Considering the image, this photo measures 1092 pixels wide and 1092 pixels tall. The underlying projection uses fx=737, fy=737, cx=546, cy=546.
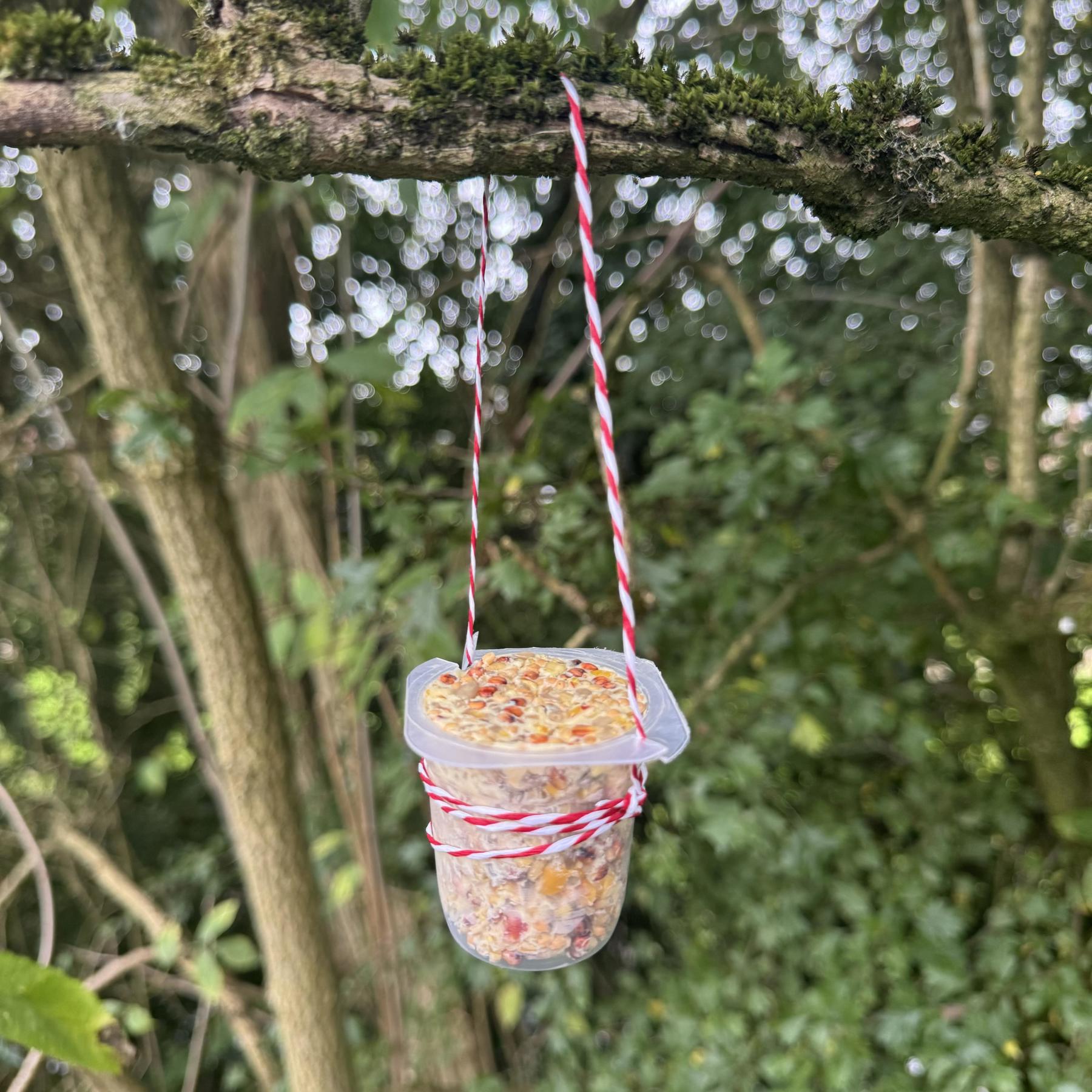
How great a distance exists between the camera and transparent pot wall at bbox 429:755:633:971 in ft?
1.71

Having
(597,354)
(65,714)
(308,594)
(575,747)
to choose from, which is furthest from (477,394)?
(65,714)

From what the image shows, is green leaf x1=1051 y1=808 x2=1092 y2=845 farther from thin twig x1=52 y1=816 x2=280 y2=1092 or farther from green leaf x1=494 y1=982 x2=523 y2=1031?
thin twig x1=52 y1=816 x2=280 y2=1092

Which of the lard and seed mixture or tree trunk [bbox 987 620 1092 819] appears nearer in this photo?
the lard and seed mixture

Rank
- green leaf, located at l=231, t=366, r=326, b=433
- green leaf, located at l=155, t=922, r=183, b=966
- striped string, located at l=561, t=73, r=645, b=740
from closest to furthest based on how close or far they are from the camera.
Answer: striped string, located at l=561, t=73, r=645, b=740 < green leaf, located at l=231, t=366, r=326, b=433 < green leaf, located at l=155, t=922, r=183, b=966

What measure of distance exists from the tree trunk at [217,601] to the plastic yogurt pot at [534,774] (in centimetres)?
57

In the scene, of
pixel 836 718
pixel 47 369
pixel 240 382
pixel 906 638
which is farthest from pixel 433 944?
pixel 47 369

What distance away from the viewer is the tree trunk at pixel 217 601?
94cm

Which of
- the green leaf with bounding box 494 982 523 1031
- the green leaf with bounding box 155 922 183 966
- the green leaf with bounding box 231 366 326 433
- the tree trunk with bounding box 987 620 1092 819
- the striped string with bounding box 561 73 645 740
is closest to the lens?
the striped string with bounding box 561 73 645 740

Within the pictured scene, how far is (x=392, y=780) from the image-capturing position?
1782mm

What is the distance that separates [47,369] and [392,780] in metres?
1.43

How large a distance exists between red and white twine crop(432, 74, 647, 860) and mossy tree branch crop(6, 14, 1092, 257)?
0.12 ft

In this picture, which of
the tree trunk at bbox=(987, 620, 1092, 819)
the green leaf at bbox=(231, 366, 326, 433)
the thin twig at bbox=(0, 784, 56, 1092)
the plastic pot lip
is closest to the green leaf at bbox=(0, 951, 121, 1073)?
the thin twig at bbox=(0, 784, 56, 1092)

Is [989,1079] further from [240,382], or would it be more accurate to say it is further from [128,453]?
[240,382]

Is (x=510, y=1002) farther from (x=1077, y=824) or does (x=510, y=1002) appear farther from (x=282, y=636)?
(x=1077, y=824)
